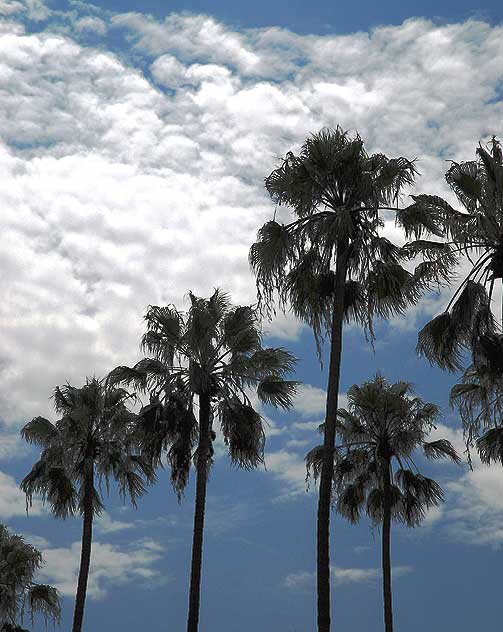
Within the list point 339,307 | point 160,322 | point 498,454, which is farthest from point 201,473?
point 498,454

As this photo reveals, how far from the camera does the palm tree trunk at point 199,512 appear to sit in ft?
85.5

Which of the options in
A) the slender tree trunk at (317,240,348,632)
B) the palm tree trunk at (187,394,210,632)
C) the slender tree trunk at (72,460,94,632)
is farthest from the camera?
the slender tree trunk at (72,460,94,632)

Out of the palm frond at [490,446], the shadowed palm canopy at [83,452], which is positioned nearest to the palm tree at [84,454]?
the shadowed palm canopy at [83,452]

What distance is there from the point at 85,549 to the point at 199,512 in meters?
7.07

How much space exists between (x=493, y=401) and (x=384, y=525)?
1148 cm

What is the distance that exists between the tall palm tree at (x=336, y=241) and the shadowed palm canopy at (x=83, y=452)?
1196 centimetres

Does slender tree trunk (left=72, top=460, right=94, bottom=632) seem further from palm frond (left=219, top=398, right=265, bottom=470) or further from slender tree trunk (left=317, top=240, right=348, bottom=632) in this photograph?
slender tree trunk (left=317, top=240, right=348, bottom=632)

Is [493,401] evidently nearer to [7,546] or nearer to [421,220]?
[421,220]

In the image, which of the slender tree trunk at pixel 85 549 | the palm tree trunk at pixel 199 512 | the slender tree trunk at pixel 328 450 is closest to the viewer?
the slender tree trunk at pixel 328 450

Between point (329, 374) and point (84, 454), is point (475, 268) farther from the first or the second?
point (84, 454)

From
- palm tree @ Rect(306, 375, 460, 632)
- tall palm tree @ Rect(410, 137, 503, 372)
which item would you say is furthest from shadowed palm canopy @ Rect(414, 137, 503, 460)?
palm tree @ Rect(306, 375, 460, 632)

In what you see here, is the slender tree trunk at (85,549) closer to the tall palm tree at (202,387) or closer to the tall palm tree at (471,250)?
the tall palm tree at (202,387)

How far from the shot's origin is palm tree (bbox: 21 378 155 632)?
33.3 meters

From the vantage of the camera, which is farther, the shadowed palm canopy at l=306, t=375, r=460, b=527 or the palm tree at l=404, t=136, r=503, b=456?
the shadowed palm canopy at l=306, t=375, r=460, b=527
